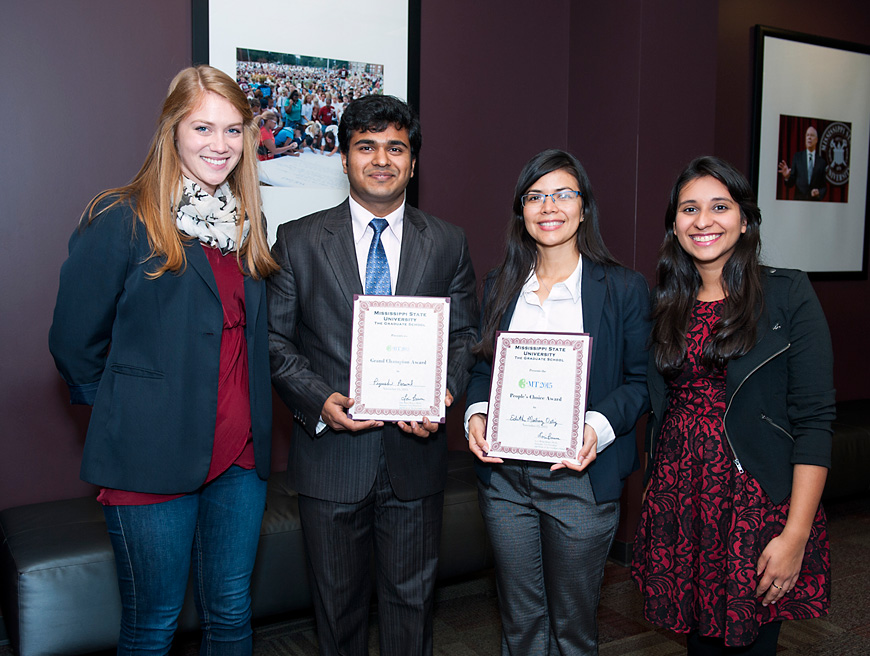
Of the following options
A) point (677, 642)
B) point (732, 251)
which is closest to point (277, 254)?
point (732, 251)

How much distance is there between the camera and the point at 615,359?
1.80 metres

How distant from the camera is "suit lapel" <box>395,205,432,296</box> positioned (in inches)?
73.9

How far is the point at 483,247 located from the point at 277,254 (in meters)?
1.70

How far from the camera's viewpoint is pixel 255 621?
268 cm

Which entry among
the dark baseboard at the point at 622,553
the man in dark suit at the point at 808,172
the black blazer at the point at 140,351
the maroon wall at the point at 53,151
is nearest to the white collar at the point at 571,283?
the black blazer at the point at 140,351

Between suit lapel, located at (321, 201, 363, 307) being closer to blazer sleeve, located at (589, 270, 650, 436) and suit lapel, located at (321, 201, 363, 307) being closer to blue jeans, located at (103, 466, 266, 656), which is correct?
blue jeans, located at (103, 466, 266, 656)

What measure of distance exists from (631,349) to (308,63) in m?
1.91

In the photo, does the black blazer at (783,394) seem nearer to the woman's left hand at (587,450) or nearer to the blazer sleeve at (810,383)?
the blazer sleeve at (810,383)

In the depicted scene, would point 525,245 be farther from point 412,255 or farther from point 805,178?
point 805,178

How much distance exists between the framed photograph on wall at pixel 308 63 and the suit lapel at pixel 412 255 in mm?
1072

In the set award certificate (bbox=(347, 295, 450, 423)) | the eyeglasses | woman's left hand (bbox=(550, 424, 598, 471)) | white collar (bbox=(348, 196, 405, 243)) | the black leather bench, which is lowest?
the black leather bench

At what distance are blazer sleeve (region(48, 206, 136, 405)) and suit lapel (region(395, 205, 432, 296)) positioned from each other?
2.15 feet

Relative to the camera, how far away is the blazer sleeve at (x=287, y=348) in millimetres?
1824

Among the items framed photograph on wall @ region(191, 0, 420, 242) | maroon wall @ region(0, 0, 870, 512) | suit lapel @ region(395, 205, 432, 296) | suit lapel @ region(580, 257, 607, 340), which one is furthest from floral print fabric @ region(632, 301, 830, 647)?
framed photograph on wall @ region(191, 0, 420, 242)
